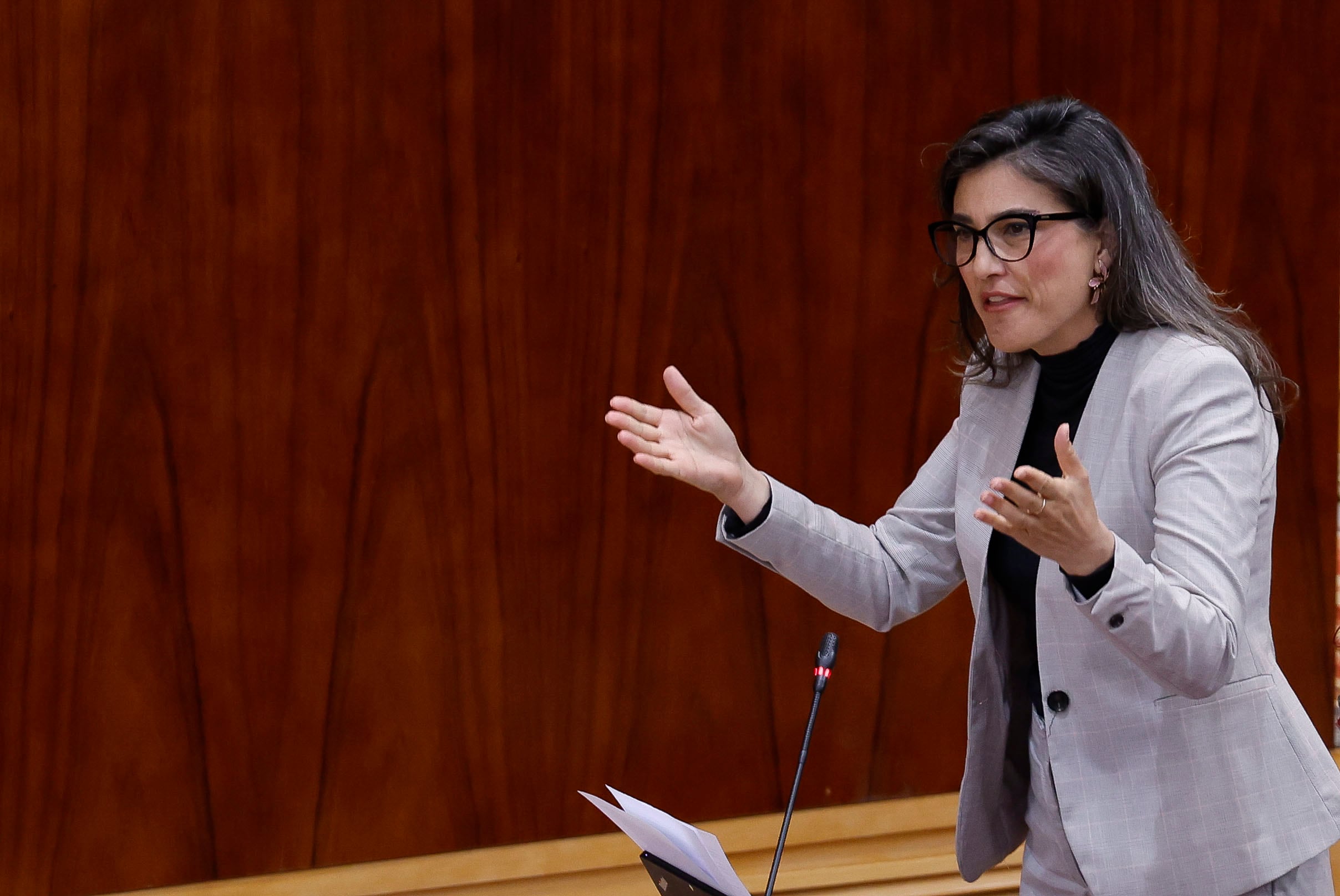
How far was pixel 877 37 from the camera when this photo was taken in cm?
211

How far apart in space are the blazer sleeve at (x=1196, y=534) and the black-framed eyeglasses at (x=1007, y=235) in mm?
177

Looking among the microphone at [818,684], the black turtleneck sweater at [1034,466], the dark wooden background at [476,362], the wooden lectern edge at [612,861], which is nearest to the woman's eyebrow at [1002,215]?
the black turtleneck sweater at [1034,466]

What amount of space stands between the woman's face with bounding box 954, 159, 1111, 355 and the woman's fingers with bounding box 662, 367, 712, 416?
284 mm

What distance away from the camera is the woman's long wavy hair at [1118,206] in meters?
1.22

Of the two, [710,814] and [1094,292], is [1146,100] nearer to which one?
[1094,292]

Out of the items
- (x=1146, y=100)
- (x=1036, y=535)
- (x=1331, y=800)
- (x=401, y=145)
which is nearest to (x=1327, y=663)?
(x=1146, y=100)

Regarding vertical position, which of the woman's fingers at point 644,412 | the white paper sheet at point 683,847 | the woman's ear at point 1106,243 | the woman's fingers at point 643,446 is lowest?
the white paper sheet at point 683,847

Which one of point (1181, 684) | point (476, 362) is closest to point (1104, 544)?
point (1181, 684)

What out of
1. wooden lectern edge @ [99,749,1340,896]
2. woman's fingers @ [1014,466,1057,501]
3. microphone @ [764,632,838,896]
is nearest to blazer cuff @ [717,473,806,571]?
microphone @ [764,632,838,896]

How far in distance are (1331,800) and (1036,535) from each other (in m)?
0.45

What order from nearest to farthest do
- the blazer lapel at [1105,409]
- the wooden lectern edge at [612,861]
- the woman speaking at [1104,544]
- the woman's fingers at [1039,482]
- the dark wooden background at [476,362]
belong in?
the woman's fingers at [1039,482]
the woman speaking at [1104,544]
the blazer lapel at [1105,409]
the dark wooden background at [476,362]
the wooden lectern edge at [612,861]

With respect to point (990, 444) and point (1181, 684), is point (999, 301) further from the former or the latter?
point (1181, 684)

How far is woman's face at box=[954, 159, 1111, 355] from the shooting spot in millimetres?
1228

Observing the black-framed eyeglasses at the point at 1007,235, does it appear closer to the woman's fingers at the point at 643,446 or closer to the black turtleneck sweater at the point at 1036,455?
the black turtleneck sweater at the point at 1036,455
